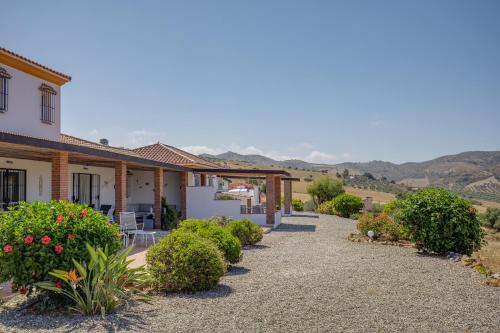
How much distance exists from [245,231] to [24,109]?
845cm

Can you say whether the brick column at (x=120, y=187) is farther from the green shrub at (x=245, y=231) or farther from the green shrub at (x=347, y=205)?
the green shrub at (x=347, y=205)

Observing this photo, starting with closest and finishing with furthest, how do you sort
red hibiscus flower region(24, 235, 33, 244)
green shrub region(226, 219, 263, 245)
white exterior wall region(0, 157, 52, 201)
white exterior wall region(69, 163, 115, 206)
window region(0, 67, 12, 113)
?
red hibiscus flower region(24, 235, 33, 244)
green shrub region(226, 219, 263, 245)
window region(0, 67, 12, 113)
white exterior wall region(0, 157, 52, 201)
white exterior wall region(69, 163, 115, 206)

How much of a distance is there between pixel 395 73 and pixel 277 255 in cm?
1347

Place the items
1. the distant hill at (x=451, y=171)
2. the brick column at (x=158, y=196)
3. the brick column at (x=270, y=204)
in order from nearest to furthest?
the brick column at (x=158, y=196)
the brick column at (x=270, y=204)
the distant hill at (x=451, y=171)

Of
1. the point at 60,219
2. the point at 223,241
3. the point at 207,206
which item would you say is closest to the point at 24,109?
the point at 223,241

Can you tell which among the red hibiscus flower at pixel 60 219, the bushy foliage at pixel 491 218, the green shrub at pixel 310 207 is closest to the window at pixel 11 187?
the red hibiscus flower at pixel 60 219

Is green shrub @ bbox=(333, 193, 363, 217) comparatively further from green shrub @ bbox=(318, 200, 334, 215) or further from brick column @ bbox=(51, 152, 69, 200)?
brick column @ bbox=(51, 152, 69, 200)

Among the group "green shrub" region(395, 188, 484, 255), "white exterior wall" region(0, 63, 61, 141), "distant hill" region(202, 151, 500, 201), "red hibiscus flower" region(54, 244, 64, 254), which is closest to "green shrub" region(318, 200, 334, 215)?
"green shrub" region(395, 188, 484, 255)

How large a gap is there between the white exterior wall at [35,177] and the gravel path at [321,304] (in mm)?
9046

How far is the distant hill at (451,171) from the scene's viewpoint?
82938 millimetres

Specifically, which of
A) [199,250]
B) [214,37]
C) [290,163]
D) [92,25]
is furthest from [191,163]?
Answer: [290,163]

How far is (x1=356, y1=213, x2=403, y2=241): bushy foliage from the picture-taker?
15.1 metres

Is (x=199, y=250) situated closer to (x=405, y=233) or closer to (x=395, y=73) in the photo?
(x=405, y=233)

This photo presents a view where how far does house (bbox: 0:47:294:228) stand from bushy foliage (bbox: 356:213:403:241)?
19.3 feet
